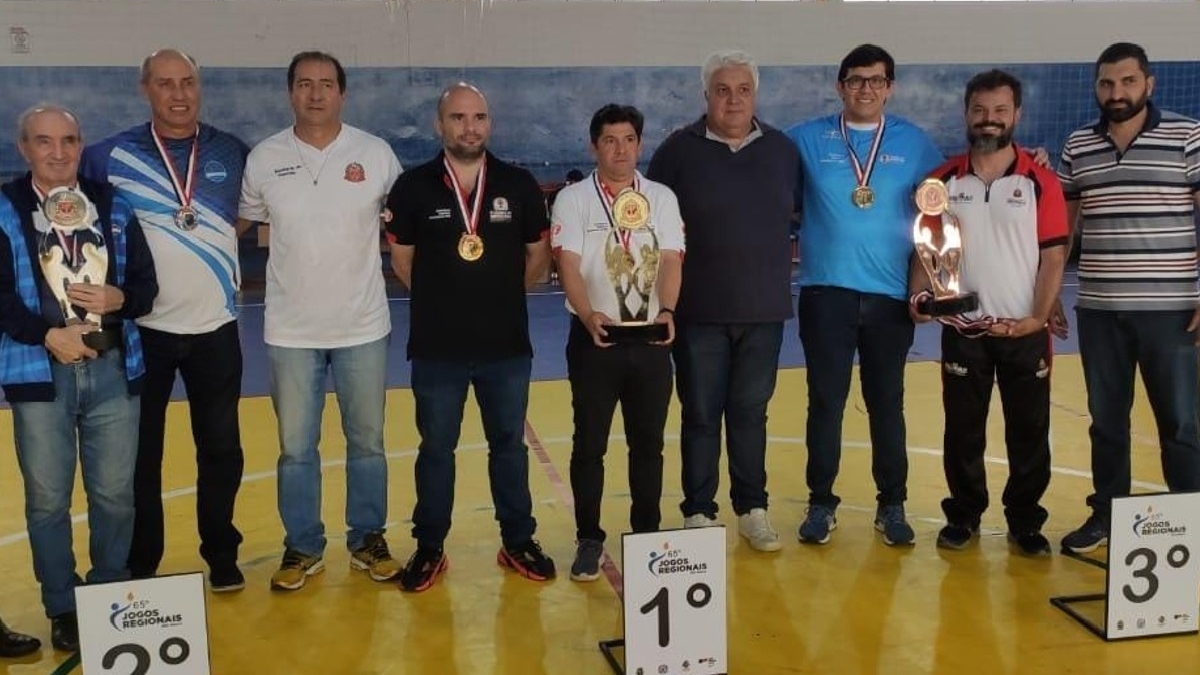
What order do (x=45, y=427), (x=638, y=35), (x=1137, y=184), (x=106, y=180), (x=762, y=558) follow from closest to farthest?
(x=45, y=427), (x=106, y=180), (x=1137, y=184), (x=762, y=558), (x=638, y=35)

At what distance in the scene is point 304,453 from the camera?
3.46m

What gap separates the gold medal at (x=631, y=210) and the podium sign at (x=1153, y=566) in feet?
5.17

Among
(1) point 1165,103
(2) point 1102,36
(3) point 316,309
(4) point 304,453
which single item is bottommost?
(4) point 304,453

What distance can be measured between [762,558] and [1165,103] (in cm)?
1115

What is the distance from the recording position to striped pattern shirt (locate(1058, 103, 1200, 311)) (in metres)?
3.38

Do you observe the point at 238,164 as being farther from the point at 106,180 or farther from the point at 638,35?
the point at 638,35

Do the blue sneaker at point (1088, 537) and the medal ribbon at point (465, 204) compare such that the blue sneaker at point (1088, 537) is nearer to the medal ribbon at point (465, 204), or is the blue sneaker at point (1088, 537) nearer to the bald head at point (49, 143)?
the medal ribbon at point (465, 204)

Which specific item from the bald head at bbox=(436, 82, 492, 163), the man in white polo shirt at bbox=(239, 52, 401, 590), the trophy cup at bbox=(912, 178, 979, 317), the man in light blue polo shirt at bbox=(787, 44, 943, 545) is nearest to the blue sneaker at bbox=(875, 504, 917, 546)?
the man in light blue polo shirt at bbox=(787, 44, 943, 545)

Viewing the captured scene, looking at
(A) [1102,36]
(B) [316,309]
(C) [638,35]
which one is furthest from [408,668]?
(A) [1102,36]

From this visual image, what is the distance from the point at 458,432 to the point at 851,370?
142 cm

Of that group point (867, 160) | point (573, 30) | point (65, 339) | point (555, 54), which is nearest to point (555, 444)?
point (867, 160)

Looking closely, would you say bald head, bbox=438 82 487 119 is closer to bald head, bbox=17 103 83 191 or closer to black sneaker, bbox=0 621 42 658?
bald head, bbox=17 103 83 191

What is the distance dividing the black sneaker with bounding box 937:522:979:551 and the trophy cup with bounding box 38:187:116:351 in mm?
2815

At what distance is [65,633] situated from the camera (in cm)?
300
